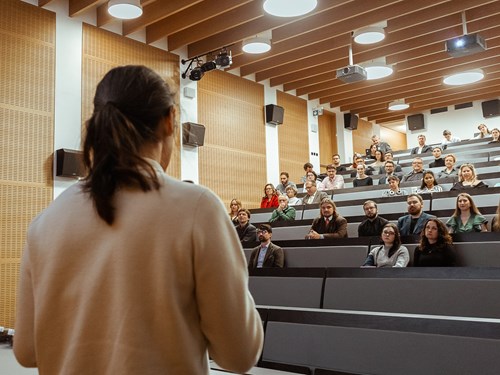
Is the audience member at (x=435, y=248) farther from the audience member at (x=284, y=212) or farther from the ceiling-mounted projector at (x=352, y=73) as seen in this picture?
the ceiling-mounted projector at (x=352, y=73)

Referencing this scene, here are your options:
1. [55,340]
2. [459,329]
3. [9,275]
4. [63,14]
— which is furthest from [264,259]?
[63,14]

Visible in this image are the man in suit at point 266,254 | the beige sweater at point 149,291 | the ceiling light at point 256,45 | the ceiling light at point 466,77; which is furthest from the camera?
the ceiling light at point 466,77

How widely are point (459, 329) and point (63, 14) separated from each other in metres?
4.06

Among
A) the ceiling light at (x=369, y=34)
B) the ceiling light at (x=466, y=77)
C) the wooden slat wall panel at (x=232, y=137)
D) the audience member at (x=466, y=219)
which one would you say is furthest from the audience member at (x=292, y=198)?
the ceiling light at (x=466, y=77)

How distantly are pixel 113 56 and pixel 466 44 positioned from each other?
3122mm

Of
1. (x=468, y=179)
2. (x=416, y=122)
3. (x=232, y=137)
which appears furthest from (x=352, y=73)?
(x=416, y=122)

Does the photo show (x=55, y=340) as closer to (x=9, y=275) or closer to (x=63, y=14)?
(x=9, y=275)

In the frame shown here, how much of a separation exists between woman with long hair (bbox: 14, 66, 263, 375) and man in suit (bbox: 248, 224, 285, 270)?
2393 mm

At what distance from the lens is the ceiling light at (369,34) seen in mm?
4543

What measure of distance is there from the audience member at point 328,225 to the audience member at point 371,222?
139mm

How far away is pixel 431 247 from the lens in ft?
7.91

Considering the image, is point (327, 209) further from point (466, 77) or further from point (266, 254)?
point (466, 77)

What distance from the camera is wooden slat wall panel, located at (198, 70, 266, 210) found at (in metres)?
5.43

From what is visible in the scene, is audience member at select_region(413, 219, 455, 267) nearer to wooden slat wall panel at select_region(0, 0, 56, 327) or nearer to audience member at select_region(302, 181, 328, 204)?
audience member at select_region(302, 181, 328, 204)
